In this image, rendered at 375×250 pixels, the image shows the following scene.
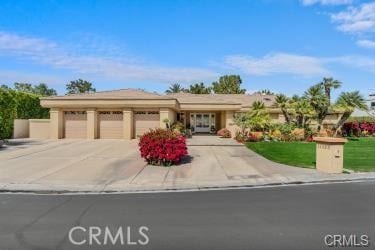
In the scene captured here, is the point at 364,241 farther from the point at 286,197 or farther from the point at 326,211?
the point at 286,197

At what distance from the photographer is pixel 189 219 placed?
8445 mm

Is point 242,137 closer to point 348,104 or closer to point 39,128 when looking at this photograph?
point 348,104

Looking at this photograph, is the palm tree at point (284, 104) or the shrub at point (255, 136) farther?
the palm tree at point (284, 104)

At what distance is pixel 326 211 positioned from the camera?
9195 mm

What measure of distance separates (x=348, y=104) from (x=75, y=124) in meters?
21.5

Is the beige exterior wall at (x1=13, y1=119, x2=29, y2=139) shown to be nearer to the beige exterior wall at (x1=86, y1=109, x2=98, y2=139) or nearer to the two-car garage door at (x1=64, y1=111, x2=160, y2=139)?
the two-car garage door at (x1=64, y1=111, x2=160, y2=139)

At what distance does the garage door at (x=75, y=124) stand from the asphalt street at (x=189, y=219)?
21.0 metres

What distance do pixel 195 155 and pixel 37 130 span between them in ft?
57.3

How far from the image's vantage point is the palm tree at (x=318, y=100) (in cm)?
3158

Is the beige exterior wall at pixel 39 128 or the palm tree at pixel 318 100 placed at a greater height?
the palm tree at pixel 318 100

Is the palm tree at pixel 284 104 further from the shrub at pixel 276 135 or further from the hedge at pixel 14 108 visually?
the hedge at pixel 14 108

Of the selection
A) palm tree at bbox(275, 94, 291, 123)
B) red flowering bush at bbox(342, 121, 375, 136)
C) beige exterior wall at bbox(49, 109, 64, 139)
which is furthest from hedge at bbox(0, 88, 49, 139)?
red flowering bush at bbox(342, 121, 375, 136)

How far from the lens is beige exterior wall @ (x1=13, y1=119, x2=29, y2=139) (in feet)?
107

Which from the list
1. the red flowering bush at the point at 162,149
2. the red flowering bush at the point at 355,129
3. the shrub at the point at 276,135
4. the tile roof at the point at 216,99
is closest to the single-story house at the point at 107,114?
the tile roof at the point at 216,99
